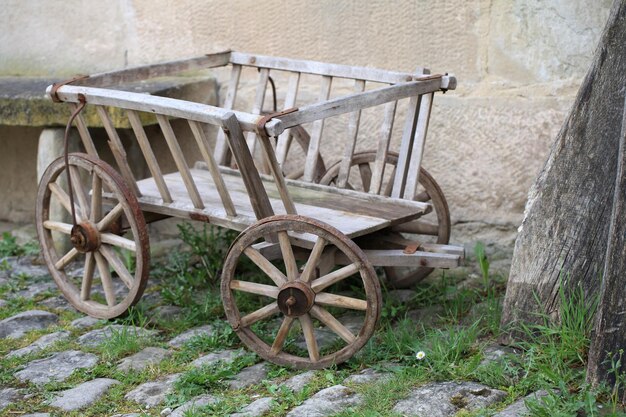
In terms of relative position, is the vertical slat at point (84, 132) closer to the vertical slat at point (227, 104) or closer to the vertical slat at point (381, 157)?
the vertical slat at point (227, 104)

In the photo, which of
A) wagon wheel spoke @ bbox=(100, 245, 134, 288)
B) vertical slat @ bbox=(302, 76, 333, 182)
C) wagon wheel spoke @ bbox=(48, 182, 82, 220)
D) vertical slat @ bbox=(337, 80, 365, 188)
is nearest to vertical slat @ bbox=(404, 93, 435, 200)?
vertical slat @ bbox=(337, 80, 365, 188)

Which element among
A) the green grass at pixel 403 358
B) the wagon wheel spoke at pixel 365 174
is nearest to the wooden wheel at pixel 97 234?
the green grass at pixel 403 358

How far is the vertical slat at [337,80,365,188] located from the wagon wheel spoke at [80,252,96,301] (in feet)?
4.03

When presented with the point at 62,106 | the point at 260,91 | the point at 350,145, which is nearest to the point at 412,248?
the point at 350,145

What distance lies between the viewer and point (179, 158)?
4117mm

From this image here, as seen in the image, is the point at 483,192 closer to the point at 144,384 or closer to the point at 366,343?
the point at 366,343

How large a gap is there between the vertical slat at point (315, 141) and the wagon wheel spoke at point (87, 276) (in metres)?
1.10

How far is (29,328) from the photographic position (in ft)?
14.6

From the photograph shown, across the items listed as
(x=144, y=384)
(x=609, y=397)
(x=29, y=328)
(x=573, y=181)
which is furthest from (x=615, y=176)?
(x=29, y=328)

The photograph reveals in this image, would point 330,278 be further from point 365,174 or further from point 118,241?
point 118,241

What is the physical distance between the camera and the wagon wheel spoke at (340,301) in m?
3.69

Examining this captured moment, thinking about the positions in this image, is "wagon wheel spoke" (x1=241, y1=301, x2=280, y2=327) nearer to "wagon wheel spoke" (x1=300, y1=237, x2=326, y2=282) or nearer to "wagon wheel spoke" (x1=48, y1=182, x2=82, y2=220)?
"wagon wheel spoke" (x1=300, y1=237, x2=326, y2=282)

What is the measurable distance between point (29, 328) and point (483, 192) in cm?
232

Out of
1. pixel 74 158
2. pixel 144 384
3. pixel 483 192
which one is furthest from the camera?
pixel 483 192
